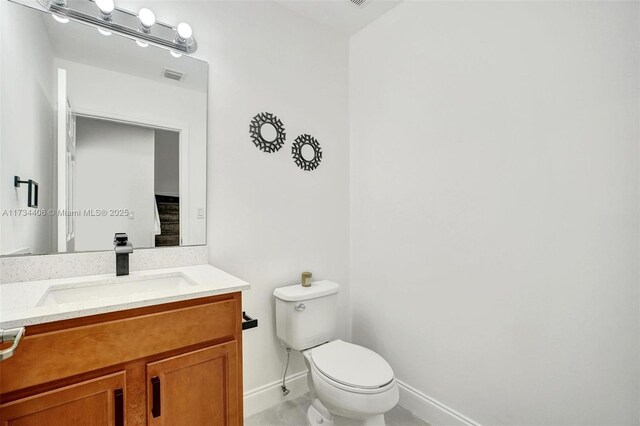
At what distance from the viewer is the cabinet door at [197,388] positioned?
106 centimetres

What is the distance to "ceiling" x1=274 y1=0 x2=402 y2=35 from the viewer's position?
1.98 meters

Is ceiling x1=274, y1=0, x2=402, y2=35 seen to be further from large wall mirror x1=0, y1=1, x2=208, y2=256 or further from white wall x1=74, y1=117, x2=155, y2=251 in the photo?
white wall x1=74, y1=117, x2=155, y2=251

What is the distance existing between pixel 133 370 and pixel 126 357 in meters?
0.06

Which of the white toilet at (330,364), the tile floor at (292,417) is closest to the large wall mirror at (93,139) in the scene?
the white toilet at (330,364)

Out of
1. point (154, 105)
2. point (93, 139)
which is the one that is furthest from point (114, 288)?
point (154, 105)

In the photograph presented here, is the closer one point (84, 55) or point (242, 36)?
point (84, 55)

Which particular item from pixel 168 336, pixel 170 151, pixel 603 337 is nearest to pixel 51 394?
pixel 168 336

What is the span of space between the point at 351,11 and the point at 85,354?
2.30 meters

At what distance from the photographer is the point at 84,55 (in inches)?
55.4

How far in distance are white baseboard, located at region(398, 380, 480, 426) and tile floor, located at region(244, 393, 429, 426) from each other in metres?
0.04

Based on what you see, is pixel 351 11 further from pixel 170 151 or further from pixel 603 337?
pixel 603 337

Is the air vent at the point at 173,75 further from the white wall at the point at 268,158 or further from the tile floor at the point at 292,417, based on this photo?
the tile floor at the point at 292,417

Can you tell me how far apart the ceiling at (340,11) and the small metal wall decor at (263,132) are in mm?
765

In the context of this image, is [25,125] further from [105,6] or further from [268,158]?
[268,158]
